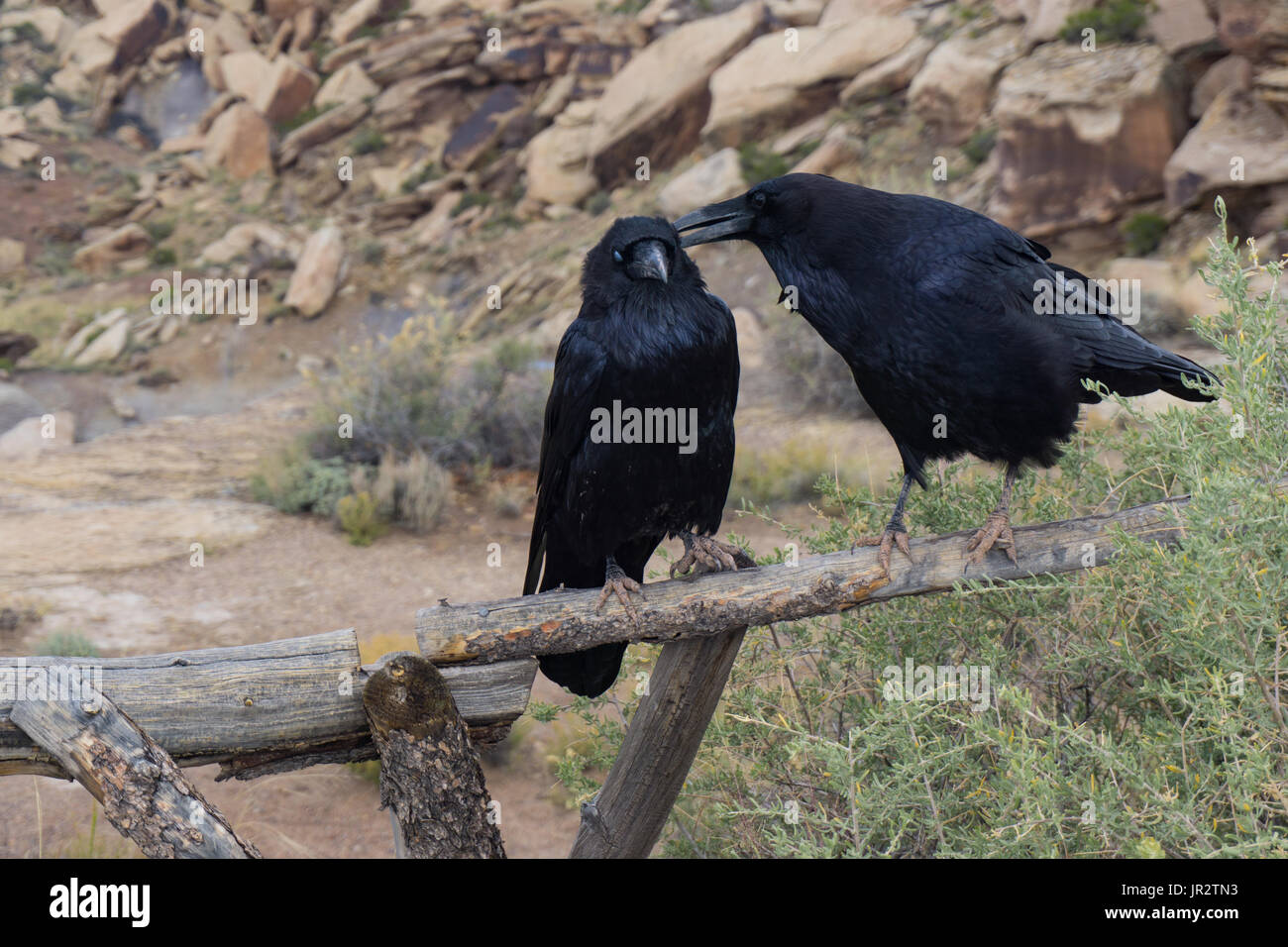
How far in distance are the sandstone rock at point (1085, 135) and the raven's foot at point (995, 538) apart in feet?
32.7

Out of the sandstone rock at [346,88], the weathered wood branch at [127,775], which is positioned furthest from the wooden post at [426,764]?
the sandstone rock at [346,88]

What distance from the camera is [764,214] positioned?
10.7ft

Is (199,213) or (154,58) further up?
(154,58)

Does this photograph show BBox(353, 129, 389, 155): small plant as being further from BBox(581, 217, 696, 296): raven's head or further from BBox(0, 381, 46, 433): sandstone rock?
BBox(581, 217, 696, 296): raven's head

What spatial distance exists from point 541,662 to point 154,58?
93.4ft

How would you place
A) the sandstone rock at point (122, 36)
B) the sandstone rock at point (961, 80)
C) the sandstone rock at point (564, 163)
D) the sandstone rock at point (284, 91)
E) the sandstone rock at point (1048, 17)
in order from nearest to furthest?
the sandstone rock at point (1048, 17) < the sandstone rock at point (961, 80) < the sandstone rock at point (564, 163) < the sandstone rock at point (284, 91) < the sandstone rock at point (122, 36)

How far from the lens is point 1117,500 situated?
401 centimetres

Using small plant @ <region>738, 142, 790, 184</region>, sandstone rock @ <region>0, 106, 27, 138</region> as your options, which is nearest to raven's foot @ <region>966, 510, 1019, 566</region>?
small plant @ <region>738, 142, 790, 184</region>

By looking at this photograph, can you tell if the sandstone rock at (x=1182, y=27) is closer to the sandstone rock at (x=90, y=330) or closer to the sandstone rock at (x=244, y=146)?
the sandstone rock at (x=90, y=330)

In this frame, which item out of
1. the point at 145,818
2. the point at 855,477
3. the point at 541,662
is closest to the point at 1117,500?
the point at 541,662

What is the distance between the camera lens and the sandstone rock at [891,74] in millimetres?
15617

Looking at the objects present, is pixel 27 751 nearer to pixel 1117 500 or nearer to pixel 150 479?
pixel 1117 500

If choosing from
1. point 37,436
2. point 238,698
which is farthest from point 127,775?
point 37,436
